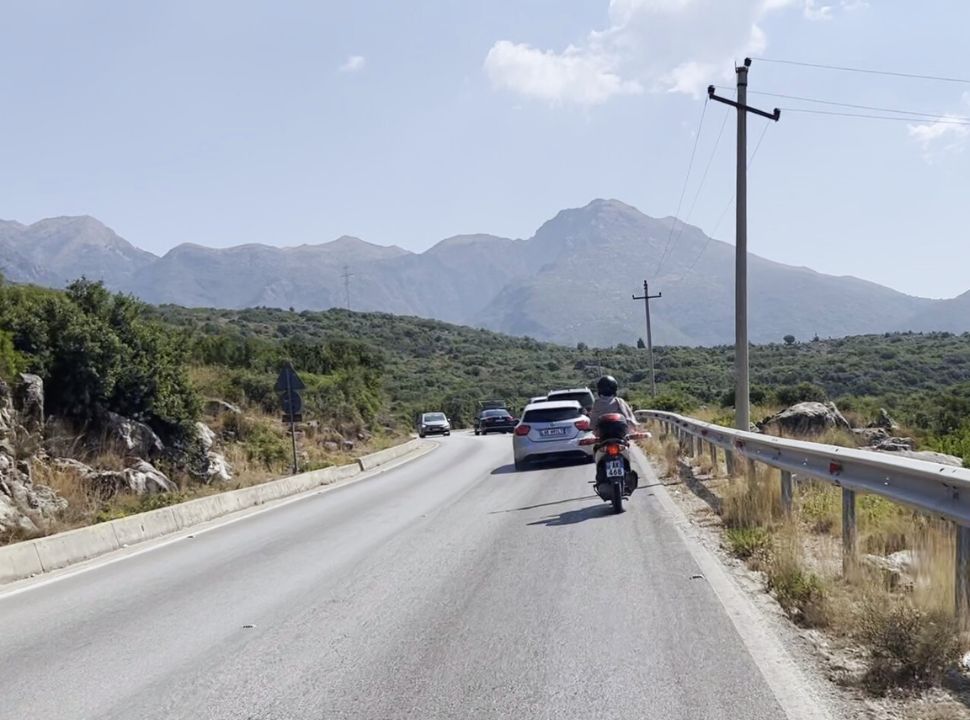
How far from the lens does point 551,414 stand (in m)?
22.7

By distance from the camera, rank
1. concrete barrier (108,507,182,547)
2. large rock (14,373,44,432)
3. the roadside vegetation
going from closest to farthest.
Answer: the roadside vegetation → concrete barrier (108,507,182,547) → large rock (14,373,44,432)

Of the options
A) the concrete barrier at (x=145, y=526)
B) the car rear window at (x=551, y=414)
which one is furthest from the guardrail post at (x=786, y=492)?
the car rear window at (x=551, y=414)

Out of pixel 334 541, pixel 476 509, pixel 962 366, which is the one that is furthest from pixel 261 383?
pixel 962 366

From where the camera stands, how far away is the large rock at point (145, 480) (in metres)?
17.5

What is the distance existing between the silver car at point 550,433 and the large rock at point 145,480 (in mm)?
7719

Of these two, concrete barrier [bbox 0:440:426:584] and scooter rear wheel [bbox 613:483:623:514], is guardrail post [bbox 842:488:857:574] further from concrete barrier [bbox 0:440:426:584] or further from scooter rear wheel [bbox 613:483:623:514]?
concrete barrier [bbox 0:440:426:584]

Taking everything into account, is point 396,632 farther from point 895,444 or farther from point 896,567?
point 895,444

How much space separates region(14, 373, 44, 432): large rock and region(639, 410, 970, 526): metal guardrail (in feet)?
40.0

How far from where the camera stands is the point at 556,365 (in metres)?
93.8

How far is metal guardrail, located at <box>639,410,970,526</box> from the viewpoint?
20.3ft

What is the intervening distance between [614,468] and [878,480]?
540 centimetres

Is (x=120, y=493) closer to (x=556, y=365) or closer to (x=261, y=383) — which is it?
(x=261, y=383)

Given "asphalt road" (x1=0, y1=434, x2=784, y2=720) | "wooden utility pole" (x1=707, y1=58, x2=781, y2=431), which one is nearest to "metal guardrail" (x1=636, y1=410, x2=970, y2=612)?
"asphalt road" (x1=0, y1=434, x2=784, y2=720)

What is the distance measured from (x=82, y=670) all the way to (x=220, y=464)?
1554 cm
